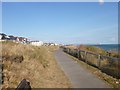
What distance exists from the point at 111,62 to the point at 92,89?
5.54 metres

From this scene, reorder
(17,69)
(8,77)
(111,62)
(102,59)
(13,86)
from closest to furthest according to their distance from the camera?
1. (13,86)
2. (8,77)
3. (17,69)
4. (111,62)
5. (102,59)

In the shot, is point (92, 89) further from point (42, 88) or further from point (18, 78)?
point (18, 78)

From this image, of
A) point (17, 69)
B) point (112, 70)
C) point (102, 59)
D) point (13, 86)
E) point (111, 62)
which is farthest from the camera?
point (102, 59)

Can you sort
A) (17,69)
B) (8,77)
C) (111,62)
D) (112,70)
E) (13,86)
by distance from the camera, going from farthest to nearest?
1. (111,62)
2. (112,70)
3. (17,69)
4. (8,77)
5. (13,86)

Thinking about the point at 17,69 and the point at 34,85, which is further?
the point at 17,69

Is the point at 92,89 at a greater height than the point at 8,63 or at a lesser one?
lesser

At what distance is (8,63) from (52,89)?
2.83m

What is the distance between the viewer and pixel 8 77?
9.45 m

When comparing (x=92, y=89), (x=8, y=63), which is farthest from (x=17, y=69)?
(x=92, y=89)

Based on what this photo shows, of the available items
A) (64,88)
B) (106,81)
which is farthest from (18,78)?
(106,81)

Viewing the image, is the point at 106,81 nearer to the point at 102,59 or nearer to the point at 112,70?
the point at 112,70

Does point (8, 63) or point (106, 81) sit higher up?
point (8, 63)

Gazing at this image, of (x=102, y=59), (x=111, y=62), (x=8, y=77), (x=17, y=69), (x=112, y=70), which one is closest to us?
(x=8, y=77)

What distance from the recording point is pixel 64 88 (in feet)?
→ 30.8
